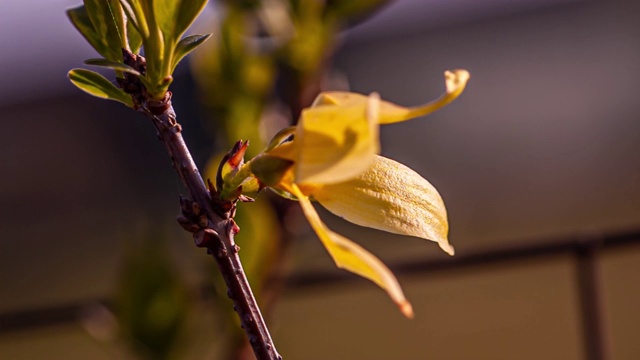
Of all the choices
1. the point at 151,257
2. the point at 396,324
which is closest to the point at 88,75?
the point at 151,257

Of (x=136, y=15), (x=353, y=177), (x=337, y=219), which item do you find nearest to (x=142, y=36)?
(x=136, y=15)

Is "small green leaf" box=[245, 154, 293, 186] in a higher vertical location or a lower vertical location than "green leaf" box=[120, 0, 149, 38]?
lower

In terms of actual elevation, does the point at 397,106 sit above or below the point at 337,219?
above

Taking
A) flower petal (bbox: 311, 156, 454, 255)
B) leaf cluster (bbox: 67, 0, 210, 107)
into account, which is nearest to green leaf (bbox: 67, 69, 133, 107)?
leaf cluster (bbox: 67, 0, 210, 107)

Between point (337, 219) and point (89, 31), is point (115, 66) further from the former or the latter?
point (337, 219)

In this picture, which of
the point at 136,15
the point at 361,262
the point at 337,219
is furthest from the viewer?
the point at 337,219

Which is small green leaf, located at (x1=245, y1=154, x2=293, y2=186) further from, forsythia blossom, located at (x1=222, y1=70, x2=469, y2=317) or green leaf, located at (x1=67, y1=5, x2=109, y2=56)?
green leaf, located at (x1=67, y1=5, x2=109, y2=56)
